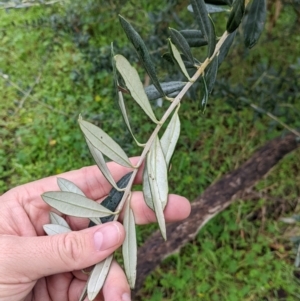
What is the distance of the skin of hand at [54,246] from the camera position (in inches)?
36.1

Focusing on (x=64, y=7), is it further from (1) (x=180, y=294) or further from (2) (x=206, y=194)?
(1) (x=180, y=294)

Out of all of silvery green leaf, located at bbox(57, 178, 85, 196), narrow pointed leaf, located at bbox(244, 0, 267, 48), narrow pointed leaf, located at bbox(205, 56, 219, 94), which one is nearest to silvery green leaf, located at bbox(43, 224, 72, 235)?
silvery green leaf, located at bbox(57, 178, 85, 196)

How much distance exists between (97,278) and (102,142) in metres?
0.28

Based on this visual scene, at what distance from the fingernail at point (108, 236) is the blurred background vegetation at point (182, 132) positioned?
979 mm

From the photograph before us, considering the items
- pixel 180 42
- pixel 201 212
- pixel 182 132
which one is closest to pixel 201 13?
pixel 180 42

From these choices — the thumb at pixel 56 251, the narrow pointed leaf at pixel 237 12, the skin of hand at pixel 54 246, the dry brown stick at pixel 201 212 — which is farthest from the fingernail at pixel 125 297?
the dry brown stick at pixel 201 212

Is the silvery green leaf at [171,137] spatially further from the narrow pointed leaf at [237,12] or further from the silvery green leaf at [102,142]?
the narrow pointed leaf at [237,12]

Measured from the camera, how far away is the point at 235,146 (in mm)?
2264

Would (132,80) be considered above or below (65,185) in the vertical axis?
above

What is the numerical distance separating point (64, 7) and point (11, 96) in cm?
63

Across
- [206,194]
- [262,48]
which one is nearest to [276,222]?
[206,194]

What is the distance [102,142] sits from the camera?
0.72 m

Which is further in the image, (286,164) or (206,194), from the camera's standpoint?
(286,164)

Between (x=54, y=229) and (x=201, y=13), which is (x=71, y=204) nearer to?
(x=54, y=229)
